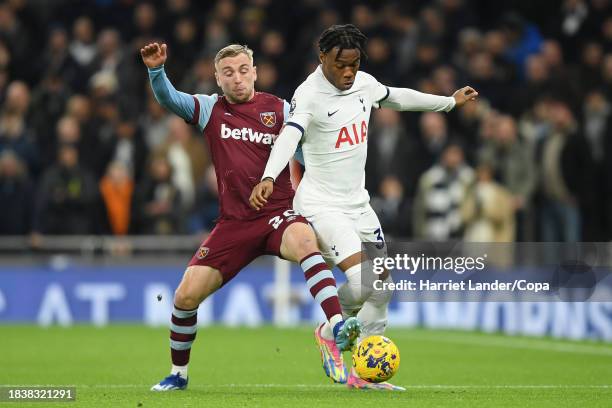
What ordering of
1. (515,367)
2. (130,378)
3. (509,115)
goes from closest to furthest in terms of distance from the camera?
(130,378) → (515,367) → (509,115)

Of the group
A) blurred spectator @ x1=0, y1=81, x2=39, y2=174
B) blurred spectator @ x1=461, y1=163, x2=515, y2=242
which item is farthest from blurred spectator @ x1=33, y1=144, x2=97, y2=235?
blurred spectator @ x1=461, y1=163, x2=515, y2=242

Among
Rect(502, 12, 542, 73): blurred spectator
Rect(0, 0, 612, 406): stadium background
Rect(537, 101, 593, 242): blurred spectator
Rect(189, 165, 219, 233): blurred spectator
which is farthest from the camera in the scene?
Rect(502, 12, 542, 73): blurred spectator

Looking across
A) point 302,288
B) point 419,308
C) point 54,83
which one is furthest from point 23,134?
point 419,308

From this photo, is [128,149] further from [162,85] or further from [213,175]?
[162,85]

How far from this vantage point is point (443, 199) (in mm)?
18172

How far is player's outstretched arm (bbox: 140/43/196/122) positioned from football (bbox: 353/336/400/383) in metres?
2.10

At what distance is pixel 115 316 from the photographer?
752 inches

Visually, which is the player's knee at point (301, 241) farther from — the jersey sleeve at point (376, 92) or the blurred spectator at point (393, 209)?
the blurred spectator at point (393, 209)

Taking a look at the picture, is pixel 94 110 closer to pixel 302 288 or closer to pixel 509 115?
pixel 302 288

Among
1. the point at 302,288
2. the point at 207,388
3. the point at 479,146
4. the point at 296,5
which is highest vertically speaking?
the point at 296,5

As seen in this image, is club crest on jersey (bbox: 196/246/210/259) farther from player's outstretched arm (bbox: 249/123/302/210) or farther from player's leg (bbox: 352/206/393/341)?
player's leg (bbox: 352/206/393/341)

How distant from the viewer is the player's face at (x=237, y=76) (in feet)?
32.7

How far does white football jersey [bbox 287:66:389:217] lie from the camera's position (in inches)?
390

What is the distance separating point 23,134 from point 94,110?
114cm
